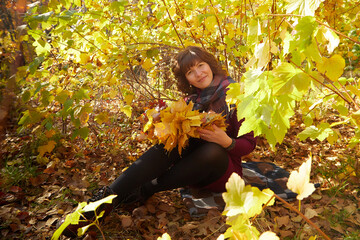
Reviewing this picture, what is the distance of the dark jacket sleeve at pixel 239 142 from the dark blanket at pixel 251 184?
0.36 m

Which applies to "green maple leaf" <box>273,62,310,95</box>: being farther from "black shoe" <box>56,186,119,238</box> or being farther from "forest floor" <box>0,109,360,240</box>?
"black shoe" <box>56,186,119,238</box>

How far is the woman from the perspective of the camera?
1865 millimetres

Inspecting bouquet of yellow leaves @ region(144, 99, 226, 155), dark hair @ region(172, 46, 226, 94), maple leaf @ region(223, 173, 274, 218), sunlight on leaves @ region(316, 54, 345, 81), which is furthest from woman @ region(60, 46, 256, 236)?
maple leaf @ region(223, 173, 274, 218)

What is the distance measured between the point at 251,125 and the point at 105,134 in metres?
2.89

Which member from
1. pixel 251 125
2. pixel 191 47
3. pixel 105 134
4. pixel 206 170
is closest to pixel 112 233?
pixel 206 170

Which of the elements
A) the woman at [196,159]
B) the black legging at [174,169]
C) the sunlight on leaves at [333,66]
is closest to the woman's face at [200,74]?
the woman at [196,159]

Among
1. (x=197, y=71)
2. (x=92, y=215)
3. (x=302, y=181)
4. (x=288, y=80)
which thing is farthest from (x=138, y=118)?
(x=302, y=181)

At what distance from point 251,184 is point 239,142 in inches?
18.7

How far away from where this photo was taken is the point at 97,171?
2.53 m

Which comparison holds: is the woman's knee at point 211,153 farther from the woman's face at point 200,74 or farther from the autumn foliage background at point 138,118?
the woman's face at point 200,74

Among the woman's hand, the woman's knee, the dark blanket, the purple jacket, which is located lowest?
the dark blanket

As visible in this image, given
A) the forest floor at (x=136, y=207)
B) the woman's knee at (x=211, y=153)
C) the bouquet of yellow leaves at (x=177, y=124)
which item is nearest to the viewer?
the bouquet of yellow leaves at (x=177, y=124)

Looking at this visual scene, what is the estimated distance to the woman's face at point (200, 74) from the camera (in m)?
2.23

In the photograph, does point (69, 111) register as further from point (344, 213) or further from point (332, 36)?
point (344, 213)
